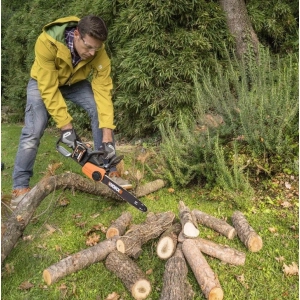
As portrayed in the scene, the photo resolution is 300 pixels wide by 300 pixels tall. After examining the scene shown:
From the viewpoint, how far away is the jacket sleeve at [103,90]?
3.81 meters

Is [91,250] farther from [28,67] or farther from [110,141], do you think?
[28,67]

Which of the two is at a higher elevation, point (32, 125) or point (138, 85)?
point (32, 125)

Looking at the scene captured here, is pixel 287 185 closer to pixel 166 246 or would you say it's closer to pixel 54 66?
pixel 166 246

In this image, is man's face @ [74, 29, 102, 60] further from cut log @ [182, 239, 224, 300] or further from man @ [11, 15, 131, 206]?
cut log @ [182, 239, 224, 300]

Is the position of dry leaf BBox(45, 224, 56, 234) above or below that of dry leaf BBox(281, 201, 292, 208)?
above

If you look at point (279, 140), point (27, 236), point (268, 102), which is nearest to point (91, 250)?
point (27, 236)

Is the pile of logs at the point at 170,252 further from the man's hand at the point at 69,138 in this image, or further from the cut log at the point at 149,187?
the man's hand at the point at 69,138

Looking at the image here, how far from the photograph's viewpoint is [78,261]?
277cm

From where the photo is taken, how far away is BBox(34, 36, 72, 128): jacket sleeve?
11.1 ft

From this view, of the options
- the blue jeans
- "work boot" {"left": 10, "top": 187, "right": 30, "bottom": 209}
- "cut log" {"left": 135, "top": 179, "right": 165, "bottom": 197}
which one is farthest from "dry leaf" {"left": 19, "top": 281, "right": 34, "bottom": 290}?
"cut log" {"left": 135, "top": 179, "right": 165, "bottom": 197}

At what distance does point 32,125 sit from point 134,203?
4.73 feet

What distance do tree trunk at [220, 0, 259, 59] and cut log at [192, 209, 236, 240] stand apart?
3.31 meters

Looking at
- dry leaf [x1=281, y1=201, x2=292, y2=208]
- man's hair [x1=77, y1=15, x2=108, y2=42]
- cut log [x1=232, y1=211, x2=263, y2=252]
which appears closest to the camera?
cut log [x1=232, y1=211, x2=263, y2=252]

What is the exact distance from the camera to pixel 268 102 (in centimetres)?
380
